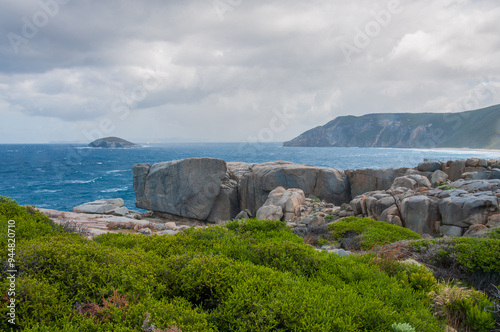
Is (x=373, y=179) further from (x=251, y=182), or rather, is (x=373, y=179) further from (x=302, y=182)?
(x=251, y=182)

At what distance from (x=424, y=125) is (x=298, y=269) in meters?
217

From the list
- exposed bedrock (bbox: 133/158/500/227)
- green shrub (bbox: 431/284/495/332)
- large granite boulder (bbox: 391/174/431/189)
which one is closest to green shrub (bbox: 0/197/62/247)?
green shrub (bbox: 431/284/495/332)

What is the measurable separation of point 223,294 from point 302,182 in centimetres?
2423

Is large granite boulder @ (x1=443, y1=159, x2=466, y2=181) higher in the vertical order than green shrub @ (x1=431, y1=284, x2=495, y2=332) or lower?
higher

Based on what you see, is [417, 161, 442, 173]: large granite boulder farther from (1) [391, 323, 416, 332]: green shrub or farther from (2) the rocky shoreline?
(1) [391, 323, 416, 332]: green shrub

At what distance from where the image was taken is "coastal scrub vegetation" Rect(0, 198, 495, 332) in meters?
3.85

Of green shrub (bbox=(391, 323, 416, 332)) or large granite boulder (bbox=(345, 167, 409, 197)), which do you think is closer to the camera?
green shrub (bbox=(391, 323, 416, 332))

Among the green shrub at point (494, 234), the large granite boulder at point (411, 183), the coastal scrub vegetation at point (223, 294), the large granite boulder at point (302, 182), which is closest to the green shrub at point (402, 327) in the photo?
the coastal scrub vegetation at point (223, 294)

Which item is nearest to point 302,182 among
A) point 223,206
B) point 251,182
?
point 251,182

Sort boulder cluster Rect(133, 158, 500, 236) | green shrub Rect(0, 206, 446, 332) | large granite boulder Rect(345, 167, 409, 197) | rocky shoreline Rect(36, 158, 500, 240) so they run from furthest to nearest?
large granite boulder Rect(345, 167, 409, 197), boulder cluster Rect(133, 158, 500, 236), rocky shoreline Rect(36, 158, 500, 240), green shrub Rect(0, 206, 446, 332)

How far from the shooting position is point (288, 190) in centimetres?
2197

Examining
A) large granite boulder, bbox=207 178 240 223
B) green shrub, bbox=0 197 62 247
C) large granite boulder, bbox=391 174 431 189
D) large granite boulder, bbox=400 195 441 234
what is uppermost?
green shrub, bbox=0 197 62 247

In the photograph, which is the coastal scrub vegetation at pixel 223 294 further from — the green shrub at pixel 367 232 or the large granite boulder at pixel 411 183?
the large granite boulder at pixel 411 183

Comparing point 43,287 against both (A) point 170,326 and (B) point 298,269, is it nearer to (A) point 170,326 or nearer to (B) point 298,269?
(A) point 170,326
